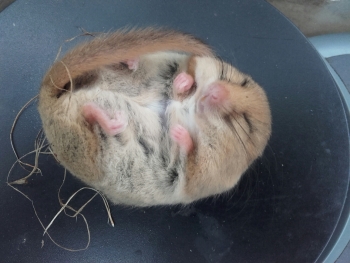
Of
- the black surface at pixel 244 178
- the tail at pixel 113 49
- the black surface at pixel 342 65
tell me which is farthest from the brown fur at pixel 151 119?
the black surface at pixel 342 65

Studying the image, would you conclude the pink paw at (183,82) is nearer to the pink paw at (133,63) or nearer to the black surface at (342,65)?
the pink paw at (133,63)

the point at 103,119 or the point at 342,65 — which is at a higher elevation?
the point at 103,119

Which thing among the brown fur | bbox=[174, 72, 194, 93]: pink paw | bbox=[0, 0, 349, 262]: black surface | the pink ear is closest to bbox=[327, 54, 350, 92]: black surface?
bbox=[0, 0, 349, 262]: black surface

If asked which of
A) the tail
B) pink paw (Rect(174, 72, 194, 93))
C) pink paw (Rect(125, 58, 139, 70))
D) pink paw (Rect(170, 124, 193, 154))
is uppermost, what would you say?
the tail

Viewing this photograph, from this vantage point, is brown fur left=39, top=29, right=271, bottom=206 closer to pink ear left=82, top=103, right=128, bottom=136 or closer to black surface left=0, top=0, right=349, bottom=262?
pink ear left=82, top=103, right=128, bottom=136

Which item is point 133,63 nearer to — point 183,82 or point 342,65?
point 183,82

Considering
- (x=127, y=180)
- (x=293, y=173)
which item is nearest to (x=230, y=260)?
(x=293, y=173)

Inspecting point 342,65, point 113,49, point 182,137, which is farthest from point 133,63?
point 342,65
